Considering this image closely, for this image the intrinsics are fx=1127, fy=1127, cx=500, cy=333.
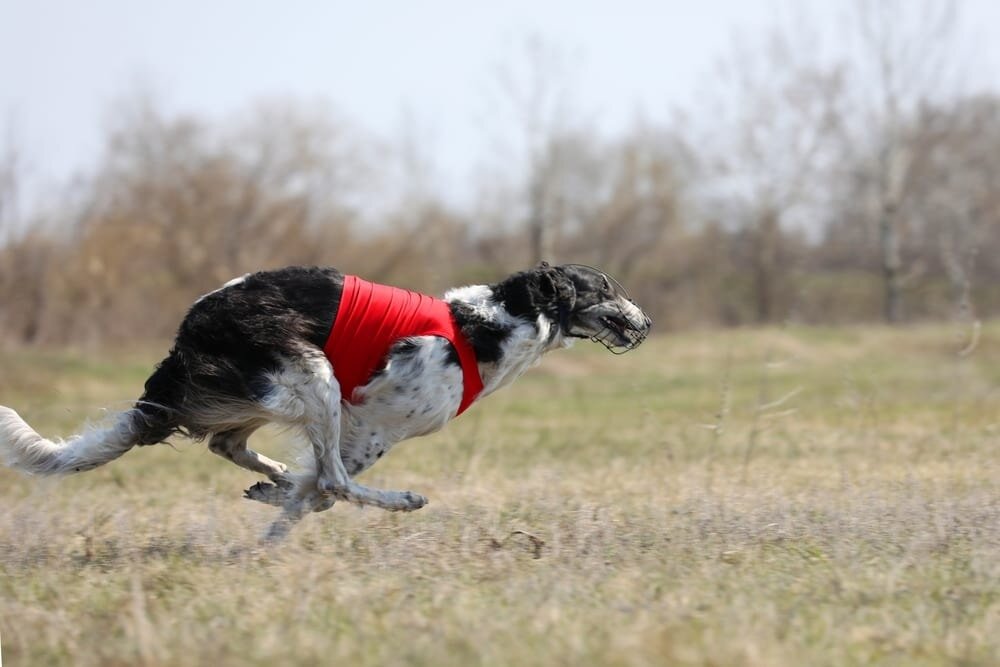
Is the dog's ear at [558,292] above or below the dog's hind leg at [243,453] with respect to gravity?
above

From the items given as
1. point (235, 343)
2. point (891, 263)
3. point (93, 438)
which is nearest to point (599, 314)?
point (235, 343)

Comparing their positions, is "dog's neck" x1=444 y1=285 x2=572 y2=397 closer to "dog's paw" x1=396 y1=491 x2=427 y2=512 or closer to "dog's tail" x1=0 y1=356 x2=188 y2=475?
"dog's paw" x1=396 y1=491 x2=427 y2=512

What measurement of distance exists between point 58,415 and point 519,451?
19.4 ft

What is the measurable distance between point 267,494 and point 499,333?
1.55 m

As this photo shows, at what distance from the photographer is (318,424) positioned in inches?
231

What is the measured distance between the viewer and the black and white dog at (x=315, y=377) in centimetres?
575

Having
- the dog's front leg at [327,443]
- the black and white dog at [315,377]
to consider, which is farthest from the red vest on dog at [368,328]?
the dog's front leg at [327,443]

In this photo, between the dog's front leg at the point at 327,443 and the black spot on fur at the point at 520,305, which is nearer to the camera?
the dog's front leg at the point at 327,443

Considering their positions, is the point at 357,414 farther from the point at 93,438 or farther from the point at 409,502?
the point at 93,438

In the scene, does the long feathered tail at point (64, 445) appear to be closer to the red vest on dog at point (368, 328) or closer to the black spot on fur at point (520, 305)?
the red vest on dog at point (368, 328)

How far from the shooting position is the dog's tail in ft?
18.6

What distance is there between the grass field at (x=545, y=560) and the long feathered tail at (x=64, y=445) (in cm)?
16

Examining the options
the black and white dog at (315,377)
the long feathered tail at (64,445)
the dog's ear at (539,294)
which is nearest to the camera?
the long feathered tail at (64,445)

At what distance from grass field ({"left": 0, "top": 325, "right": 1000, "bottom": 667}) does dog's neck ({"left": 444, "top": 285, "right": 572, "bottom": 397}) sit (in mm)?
858
